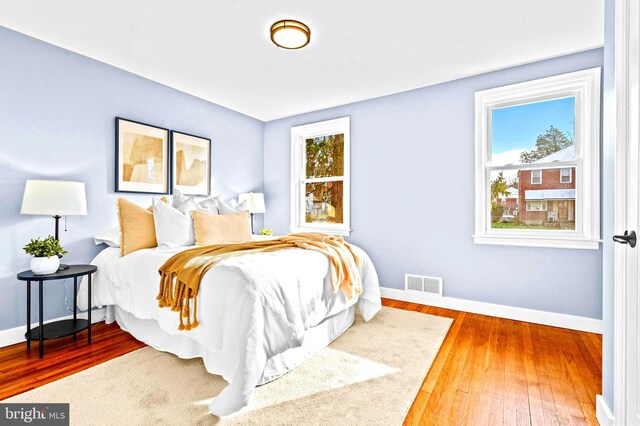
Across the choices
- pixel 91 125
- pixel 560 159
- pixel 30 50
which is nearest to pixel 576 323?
pixel 560 159

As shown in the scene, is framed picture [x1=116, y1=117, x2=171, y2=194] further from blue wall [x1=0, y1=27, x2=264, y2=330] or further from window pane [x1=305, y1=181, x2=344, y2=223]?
window pane [x1=305, y1=181, x2=344, y2=223]

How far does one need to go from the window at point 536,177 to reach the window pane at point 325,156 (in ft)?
7.27

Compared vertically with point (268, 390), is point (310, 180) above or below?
above

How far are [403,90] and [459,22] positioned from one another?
1.31 m

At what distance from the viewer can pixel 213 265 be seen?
1979 mm

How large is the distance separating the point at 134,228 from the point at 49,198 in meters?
0.62

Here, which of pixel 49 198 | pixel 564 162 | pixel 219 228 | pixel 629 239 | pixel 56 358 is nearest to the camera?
pixel 629 239

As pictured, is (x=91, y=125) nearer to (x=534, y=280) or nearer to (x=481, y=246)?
(x=481, y=246)

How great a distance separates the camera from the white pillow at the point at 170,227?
110 inches

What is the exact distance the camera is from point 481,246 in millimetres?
3316

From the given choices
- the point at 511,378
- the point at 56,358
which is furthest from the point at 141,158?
the point at 511,378

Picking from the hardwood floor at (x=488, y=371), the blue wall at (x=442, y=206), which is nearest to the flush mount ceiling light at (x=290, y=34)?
the blue wall at (x=442, y=206)

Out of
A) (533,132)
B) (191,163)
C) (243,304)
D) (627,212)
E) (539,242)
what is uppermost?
(533,132)

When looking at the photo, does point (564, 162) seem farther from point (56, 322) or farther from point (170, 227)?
point (56, 322)
